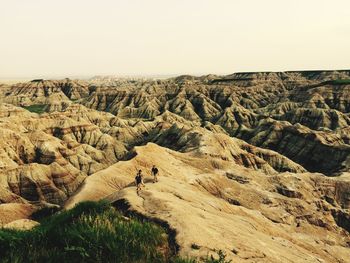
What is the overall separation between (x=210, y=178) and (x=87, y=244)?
39.6 metres

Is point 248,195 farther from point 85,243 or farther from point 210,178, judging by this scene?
point 85,243

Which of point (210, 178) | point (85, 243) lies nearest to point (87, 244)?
point (85, 243)

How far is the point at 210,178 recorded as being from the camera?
153 feet

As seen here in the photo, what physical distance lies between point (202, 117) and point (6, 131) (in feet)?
337

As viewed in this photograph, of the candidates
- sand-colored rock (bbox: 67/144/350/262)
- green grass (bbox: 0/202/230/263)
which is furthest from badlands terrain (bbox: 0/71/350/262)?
green grass (bbox: 0/202/230/263)

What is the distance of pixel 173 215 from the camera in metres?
15.4

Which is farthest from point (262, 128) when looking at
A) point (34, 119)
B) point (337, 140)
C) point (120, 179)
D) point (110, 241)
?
point (110, 241)

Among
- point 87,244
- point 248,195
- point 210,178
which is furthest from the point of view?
point 210,178

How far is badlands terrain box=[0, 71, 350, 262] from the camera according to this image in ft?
60.4

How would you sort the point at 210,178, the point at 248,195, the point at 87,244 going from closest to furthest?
the point at 87,244 < the point at 248,195 < the point at 210,178

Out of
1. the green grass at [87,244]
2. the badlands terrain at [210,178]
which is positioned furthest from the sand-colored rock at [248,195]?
the green grass at [87,244]

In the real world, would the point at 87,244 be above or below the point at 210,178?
above

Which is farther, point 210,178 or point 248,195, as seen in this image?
point 210,178

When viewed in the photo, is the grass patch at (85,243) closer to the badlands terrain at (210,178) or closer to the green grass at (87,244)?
the green grass at (87,244)
